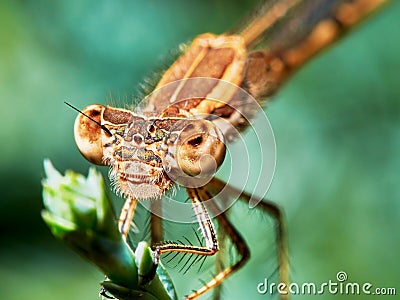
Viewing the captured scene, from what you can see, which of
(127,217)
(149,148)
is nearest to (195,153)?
(149,148)

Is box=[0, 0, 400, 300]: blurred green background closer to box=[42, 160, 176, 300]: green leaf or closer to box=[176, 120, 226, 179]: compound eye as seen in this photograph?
box=[176, 120, 226, 179]: compound eye

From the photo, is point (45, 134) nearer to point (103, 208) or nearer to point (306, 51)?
point (306, 51)

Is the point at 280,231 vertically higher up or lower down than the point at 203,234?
higher up

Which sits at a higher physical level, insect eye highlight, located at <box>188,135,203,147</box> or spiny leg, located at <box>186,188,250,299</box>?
spiny leg, located at <box>186,188,250,299</box>

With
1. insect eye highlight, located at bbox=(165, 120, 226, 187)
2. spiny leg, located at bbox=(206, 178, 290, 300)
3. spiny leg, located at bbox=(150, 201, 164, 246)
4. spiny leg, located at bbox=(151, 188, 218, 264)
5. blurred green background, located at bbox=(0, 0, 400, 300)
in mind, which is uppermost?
blurred green background, located at bbox=(0, 0, 400, 300)

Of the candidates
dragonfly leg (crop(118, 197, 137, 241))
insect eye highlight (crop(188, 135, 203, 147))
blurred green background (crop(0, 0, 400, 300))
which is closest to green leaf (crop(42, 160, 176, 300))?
insect eye highlight (crop(188, 135, 203, 147))

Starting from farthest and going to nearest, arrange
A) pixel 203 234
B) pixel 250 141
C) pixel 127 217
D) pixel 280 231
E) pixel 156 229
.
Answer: pixel 250 141 → pixel 280 231 → pixel 156 229 → pixel 127 217 → pixel 203 234

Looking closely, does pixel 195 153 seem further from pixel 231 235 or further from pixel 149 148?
pixel 231 235
